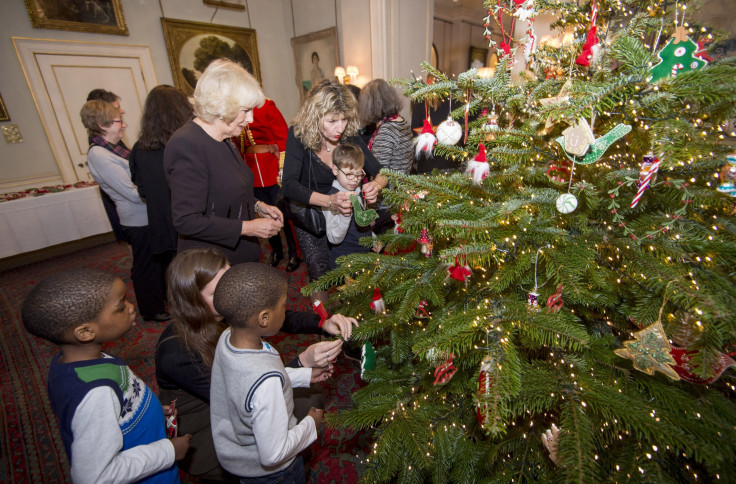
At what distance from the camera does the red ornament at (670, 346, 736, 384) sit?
2.52ft

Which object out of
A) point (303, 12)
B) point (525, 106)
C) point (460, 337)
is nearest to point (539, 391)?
point (460, 337)

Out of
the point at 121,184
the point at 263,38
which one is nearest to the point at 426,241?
the point at 121,184

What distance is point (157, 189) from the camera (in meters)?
2.49

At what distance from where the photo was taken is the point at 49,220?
466 centimetres

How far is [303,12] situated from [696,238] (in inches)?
321

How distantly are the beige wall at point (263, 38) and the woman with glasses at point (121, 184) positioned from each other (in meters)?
3.70

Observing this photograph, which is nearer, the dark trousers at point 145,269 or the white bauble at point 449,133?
the white bauble at point 449,133

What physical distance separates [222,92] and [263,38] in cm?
679

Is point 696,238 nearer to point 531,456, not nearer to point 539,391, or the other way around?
point 539,391

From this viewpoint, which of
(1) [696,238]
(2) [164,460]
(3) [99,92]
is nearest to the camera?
(1) [696,238]

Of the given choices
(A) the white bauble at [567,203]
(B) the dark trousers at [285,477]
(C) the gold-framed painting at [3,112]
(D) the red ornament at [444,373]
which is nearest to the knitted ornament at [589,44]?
(A) the white bauble at [567,203]

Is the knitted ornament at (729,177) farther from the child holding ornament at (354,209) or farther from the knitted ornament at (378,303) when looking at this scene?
the child holding ornament at (354,209)

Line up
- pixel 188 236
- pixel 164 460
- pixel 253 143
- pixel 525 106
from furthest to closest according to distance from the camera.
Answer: pixel 253 143 < pixel 188 236 < pixel 525 106 < pixel 164 460

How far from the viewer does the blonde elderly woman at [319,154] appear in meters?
2.08
